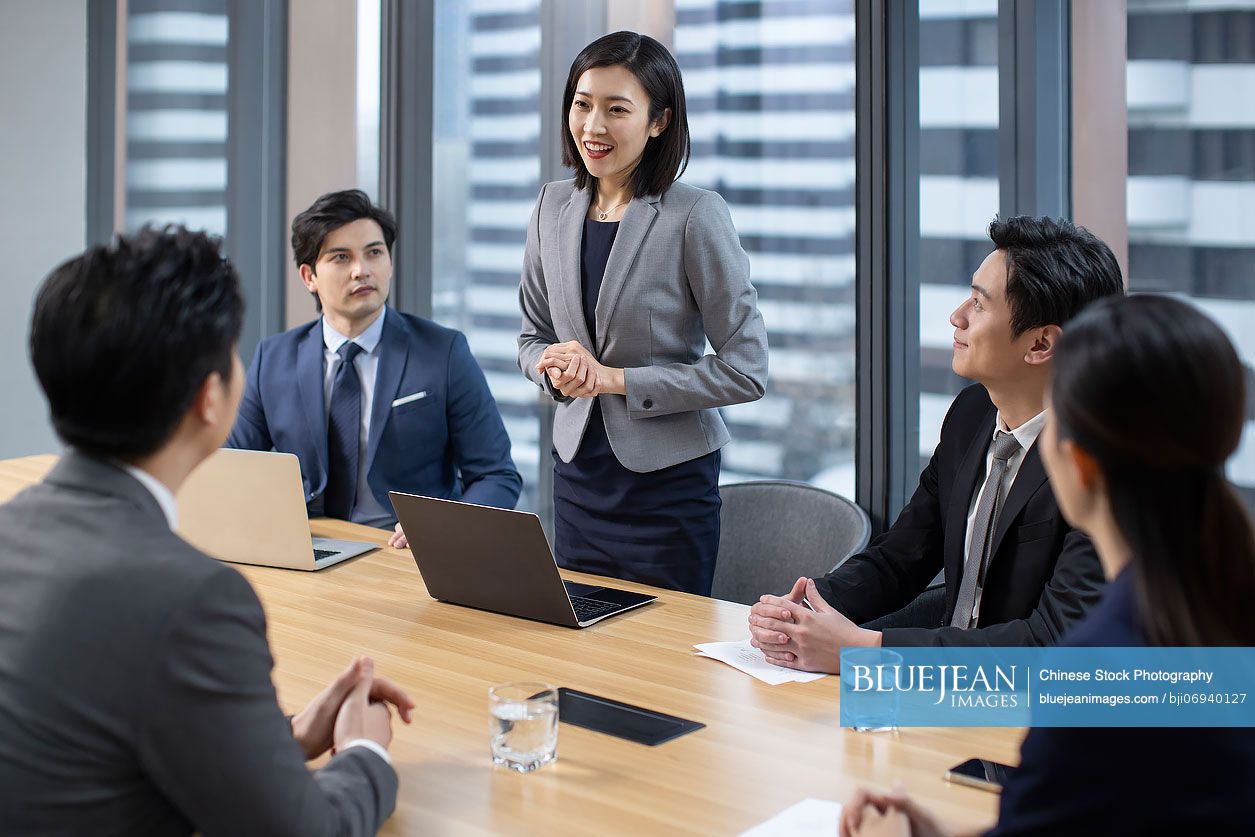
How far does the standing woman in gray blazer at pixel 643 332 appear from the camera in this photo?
2.79 meters

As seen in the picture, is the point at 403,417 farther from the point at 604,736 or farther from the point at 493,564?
the point at 604,736

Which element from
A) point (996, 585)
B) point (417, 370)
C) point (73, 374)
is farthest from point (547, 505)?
point (73, 374)

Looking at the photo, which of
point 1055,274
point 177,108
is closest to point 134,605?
point 1055,274

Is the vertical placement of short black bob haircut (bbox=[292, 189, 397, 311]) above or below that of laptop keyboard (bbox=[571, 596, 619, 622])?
above

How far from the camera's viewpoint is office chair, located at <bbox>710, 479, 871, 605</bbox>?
10.2 ft

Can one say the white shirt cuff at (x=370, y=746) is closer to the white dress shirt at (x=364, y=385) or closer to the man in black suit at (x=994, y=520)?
the man in black suit at (x=994, y=520)

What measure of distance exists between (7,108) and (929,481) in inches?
157

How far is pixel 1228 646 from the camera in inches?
43.6

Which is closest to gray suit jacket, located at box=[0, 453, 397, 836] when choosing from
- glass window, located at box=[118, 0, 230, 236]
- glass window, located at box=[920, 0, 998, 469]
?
glass window, located at box=[920, 0, 998, 469]

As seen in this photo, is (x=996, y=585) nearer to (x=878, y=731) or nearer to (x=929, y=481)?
(x=929, y=481)

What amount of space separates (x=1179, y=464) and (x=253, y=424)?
8.54ft

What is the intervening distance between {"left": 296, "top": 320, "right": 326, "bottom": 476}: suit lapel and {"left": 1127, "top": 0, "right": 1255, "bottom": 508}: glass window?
204 cm

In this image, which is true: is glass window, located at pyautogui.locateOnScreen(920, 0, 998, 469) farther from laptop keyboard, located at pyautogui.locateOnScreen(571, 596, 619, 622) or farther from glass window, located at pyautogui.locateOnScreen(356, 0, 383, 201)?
glass window, located at pyautogui.locateOnScreen(356, 0, 383, 201)

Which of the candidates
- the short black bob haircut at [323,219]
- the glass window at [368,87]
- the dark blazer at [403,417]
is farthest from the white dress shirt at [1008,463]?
the glass window at [368,87]
